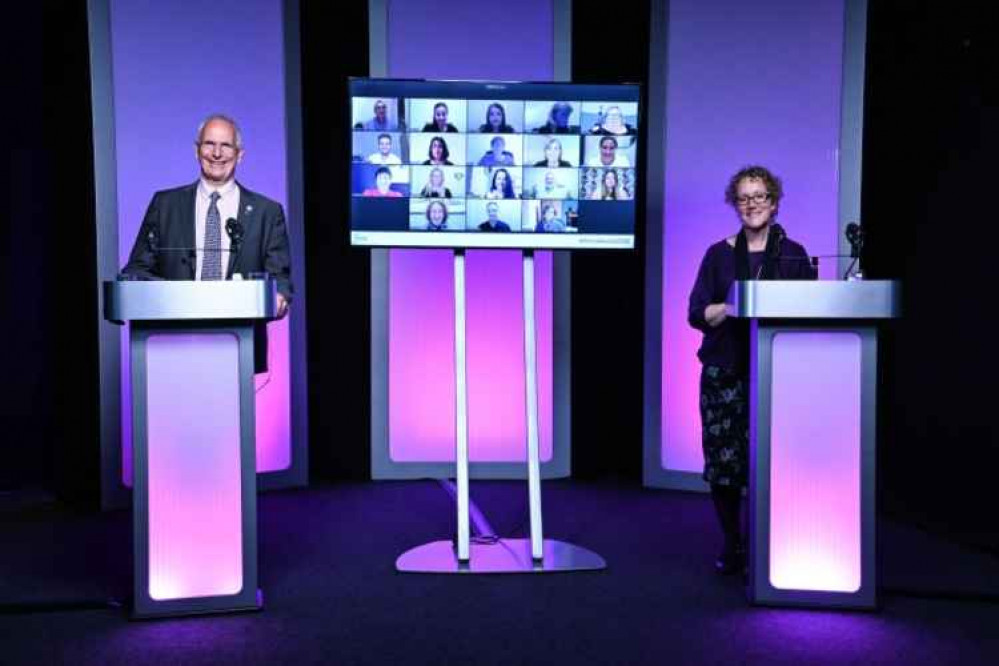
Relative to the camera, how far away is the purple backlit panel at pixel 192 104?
4.60 m

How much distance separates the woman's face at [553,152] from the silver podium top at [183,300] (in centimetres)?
114

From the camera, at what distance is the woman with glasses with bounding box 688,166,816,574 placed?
11.2 ft

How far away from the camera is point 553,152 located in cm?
338

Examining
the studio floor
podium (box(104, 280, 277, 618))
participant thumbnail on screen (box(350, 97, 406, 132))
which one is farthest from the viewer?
participant thumbnail on screen (box(350, 97, 406, 132))

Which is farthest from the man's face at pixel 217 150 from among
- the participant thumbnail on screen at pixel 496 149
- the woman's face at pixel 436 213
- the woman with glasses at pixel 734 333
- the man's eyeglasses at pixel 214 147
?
the woman with glasses at pixel 734 333

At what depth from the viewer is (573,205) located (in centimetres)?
341

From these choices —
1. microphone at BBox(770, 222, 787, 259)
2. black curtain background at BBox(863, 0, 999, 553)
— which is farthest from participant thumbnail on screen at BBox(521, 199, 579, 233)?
black curtain background at BBox(863, 0, 999, 553)

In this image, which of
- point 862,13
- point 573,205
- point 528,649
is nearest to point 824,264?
point 862,13

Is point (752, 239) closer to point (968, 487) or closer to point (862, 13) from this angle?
point (968, 487)

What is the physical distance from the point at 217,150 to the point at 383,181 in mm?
654

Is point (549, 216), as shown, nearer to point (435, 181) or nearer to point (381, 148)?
point (435, 181)

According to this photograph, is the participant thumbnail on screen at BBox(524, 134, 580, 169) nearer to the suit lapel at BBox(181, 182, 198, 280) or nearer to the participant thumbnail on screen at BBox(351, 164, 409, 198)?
the participant thumbnail on screen at BBox(351, 164, 409, 198)

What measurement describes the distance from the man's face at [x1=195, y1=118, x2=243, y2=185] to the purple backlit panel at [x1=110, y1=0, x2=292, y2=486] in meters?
1.33

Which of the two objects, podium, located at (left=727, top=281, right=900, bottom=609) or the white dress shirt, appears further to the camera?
the white dress shirt
